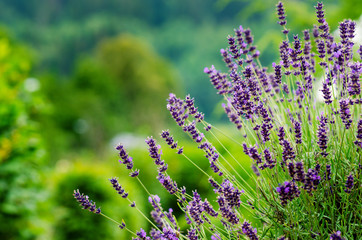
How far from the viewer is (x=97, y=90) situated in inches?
1346

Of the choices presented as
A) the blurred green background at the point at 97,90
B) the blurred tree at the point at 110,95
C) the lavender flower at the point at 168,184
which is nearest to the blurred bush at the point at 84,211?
the blurred green background at the point at 97,90

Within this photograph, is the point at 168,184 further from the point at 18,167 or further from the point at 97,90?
the point at 97,90

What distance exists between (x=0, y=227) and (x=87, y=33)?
152ft

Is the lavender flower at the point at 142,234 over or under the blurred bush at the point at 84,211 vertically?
under

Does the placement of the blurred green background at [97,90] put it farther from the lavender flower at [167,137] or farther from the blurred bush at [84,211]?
the lavender flower at [167,137]

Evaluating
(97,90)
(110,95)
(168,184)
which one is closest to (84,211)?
(168,184)

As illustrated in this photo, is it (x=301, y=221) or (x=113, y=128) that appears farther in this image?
(x=113, y=128)

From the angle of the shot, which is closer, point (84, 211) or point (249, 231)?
point (249, 231)

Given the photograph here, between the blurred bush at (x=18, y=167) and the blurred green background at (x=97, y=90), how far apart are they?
0.01 meters

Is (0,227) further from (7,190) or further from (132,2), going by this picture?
(132,2)

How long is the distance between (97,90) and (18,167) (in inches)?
1204

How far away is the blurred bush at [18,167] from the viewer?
423 centimetres

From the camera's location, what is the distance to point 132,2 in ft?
190

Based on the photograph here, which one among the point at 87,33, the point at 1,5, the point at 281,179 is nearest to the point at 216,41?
the point at 87,33
